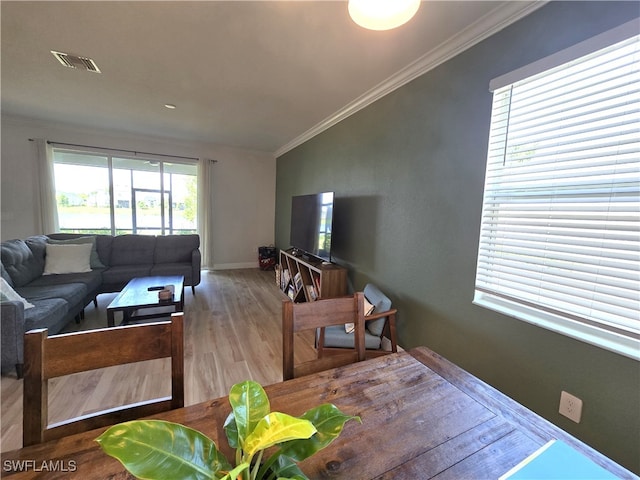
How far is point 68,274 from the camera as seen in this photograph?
10.1 ft

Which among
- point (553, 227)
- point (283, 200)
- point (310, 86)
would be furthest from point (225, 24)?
point (283, 200)

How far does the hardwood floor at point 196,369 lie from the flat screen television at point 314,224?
0.94m

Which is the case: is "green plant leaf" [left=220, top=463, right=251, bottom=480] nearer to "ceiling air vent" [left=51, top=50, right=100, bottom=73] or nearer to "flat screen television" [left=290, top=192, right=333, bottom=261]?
"flat screen television" [left=290, top=192, right=333, bottom=261]

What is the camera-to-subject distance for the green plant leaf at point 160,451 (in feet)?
1.35

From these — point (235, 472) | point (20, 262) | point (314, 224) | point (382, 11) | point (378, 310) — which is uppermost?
point (382, 11)

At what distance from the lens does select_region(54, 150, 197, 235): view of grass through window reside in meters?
4.40

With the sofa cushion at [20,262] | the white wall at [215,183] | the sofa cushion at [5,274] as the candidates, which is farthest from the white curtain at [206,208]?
the sofa cushion at [5,274]

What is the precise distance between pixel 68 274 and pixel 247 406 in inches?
148

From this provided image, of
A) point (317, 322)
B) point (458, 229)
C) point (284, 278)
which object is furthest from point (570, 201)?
point (284, 278)

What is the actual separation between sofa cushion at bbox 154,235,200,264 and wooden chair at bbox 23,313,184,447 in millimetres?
3481

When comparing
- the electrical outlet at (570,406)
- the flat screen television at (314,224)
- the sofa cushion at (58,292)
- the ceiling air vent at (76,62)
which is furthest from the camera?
the flat screen television at (314,224)

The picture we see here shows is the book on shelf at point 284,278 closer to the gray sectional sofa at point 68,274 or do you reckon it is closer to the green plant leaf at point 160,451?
the gray sectional sofa at point 68,274

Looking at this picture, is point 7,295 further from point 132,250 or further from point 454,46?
point 454,46

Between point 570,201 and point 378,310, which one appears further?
point 378,310
